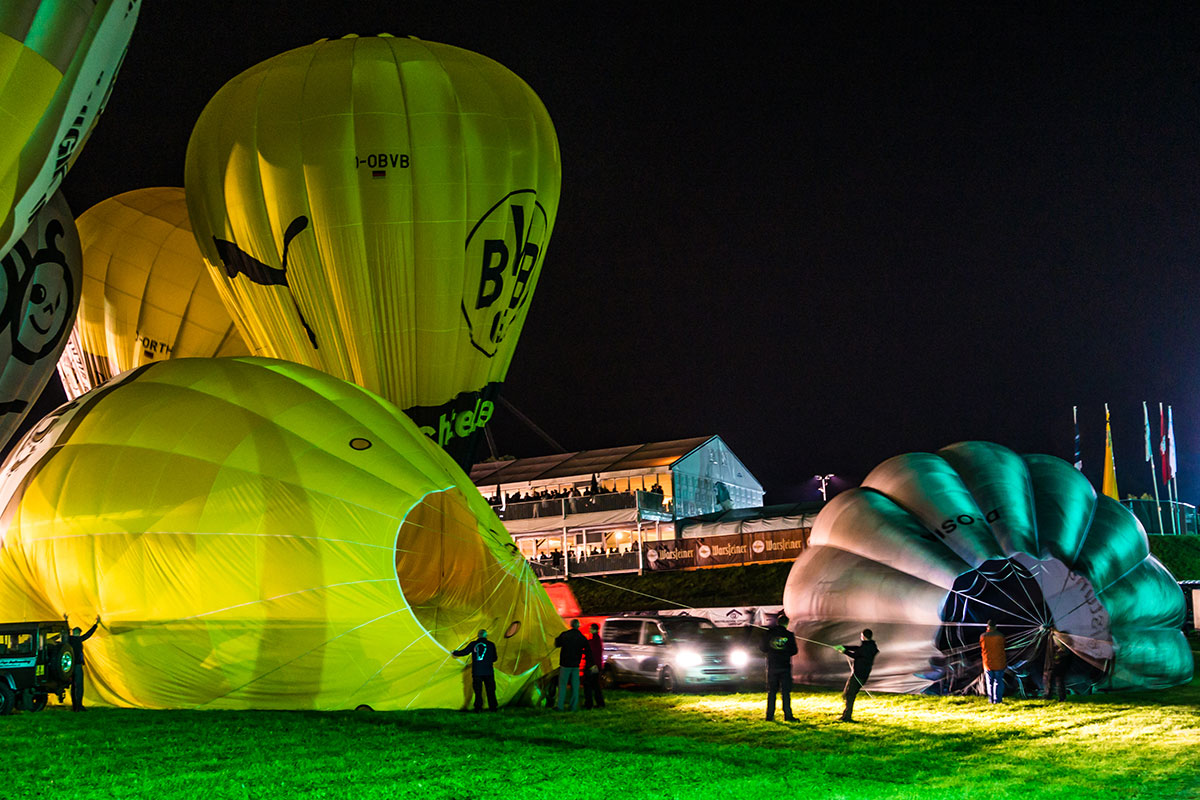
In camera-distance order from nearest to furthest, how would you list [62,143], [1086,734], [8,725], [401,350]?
1. [8,725]
2. [1086,734]
3. [62,143]
4. [401,350]

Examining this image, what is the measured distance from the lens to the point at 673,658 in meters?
15.8

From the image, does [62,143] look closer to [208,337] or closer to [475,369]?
[475,369]

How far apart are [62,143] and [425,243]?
21.3 ft

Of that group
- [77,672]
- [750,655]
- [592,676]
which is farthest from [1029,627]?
[77,672]

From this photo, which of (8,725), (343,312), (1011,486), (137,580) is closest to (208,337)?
(343,312)

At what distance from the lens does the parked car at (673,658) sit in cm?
1575

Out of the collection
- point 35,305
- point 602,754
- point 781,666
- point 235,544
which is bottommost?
point 602,754

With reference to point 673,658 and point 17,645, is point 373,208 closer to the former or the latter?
point 673,658

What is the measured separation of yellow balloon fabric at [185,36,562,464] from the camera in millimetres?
17328

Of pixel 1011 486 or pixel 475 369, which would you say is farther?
pixel 475 369

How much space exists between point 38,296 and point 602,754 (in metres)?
11.7

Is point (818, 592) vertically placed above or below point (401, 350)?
below

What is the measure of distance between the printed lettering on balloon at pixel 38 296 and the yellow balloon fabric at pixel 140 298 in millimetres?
3809

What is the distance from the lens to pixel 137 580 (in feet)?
36.7
